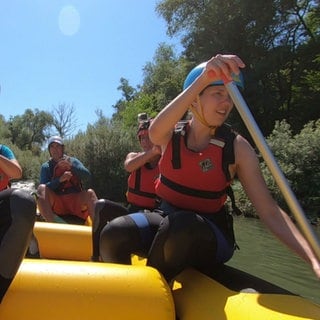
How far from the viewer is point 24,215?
1484mm

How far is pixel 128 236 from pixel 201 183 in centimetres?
39

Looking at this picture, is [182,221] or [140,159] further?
[140,159]

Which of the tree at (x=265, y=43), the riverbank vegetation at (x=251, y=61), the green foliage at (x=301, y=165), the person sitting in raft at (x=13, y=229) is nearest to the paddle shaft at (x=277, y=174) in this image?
the person sitting in raft at (x=13, y=229)

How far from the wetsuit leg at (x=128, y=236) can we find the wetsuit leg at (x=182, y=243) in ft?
0.50

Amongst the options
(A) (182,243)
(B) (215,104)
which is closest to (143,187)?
(B) (215,104)

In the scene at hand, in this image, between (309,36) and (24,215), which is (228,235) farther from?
(309,36)

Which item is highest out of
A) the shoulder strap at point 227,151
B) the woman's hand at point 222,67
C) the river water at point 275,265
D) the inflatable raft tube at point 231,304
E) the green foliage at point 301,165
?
the woman's hand at point 222,67

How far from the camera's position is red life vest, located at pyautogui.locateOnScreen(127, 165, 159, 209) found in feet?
12.9

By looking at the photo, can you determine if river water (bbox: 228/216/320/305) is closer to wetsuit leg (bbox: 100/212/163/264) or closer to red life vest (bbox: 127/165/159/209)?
red life vest (bbox: 127/165/159/209)

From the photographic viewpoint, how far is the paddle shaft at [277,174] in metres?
1.50

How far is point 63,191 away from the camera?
5.08 meters

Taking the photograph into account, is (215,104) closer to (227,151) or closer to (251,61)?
(227,151)

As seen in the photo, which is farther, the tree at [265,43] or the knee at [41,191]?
the tree at [265,43]

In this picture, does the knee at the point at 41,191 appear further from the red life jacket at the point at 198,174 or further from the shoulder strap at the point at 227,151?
the shoulder strap at the point at 227,151
